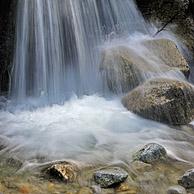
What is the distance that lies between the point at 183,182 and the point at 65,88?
4657mm

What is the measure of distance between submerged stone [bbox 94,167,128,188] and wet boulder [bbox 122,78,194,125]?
2.43 m

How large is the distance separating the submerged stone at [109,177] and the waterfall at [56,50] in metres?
3.74

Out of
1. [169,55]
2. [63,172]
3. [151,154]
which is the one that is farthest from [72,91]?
[63,172]

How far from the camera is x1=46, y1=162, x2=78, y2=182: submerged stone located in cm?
504

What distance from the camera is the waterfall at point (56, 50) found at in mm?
8672

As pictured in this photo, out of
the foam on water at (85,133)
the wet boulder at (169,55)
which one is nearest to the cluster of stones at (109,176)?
the foam on water at (85,133)

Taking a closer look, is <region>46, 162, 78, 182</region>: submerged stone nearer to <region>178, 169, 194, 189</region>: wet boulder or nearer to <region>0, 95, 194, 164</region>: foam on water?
<region>0, 95, 194, 164</region>: foam on water

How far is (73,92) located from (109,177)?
13.9ft

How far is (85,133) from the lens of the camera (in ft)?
22.7

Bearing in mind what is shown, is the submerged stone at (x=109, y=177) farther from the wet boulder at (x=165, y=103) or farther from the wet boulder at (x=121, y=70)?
the wet boulder at (x=121, y=70)

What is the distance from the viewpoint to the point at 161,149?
5848mm

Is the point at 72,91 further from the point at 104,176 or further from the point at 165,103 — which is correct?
the point at 104,176

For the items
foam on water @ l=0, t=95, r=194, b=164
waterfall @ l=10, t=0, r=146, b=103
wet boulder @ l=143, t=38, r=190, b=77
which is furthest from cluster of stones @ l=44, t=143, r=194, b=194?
wet boulder @ l=143, t=38, r=190, b=77

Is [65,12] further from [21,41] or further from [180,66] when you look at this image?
[180,66]
